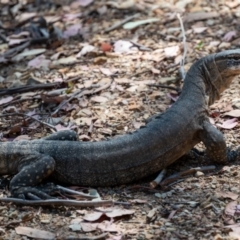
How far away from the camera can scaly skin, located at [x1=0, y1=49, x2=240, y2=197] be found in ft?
21.2

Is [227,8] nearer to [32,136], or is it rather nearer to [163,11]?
[163,11]

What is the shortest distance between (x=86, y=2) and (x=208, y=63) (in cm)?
494

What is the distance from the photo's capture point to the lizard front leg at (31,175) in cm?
621

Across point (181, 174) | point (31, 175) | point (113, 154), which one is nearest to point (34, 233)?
point (31, 175)

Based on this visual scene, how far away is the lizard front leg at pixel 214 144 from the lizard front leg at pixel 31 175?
65.5 inches

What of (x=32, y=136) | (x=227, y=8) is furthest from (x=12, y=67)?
(x=227, y=8)

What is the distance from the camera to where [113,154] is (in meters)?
6.47

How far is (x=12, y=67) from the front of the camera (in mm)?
9797

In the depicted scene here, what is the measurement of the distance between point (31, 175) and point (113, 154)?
85cm

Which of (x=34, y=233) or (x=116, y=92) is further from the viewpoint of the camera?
(x=116, y=92)

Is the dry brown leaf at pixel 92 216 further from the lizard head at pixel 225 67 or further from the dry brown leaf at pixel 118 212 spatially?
the lizard head at pixel 225 67

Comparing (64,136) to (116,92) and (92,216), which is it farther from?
(116,92)

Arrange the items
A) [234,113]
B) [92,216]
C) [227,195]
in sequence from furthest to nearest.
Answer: [234,113]
[227,195]
[92,216]

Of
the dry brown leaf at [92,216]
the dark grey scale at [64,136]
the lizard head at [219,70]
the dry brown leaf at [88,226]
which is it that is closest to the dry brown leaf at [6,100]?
the dark grey scale at [64,136]
